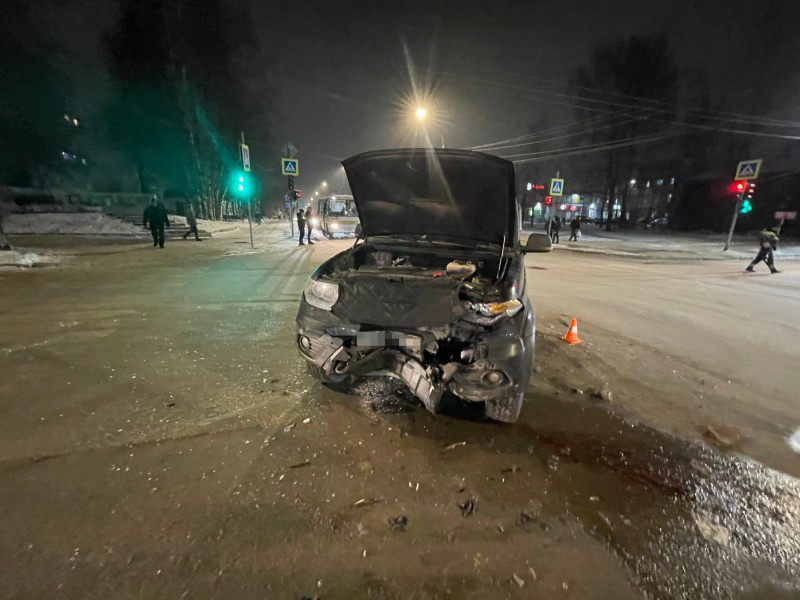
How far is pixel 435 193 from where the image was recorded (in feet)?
13.7

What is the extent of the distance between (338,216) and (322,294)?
17.9 meters

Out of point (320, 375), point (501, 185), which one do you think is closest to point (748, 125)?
point (501, 185)

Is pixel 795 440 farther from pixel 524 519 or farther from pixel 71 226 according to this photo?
pixel 71 226

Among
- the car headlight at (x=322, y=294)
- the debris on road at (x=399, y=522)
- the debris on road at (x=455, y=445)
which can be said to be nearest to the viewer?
the debris on road at (x=399, y=522)

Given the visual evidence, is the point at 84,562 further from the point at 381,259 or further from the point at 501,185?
the point at 501,185

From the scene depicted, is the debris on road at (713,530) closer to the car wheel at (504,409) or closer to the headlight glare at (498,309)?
the car wheel at (504,409)

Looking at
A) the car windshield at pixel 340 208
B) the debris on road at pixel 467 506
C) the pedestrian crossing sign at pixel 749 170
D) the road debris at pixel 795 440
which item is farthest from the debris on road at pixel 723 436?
the car windshield at pixel 340 208

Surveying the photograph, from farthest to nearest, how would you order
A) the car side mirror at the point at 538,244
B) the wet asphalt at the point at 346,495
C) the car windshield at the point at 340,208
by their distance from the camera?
the car windshield at the point at 340,208 < the car side mirror at the point at 538,244 < the wet asphalt at the point at 346,495

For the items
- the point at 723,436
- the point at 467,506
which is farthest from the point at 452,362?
the point at 723,436

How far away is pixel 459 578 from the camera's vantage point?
6.26 feet

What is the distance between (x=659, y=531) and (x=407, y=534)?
141 cm

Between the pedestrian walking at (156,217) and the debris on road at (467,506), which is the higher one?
the pedestrian walking at (156,217)

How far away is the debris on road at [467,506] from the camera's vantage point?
2.31 meters

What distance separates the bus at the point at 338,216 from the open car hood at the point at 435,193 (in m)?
16.2
